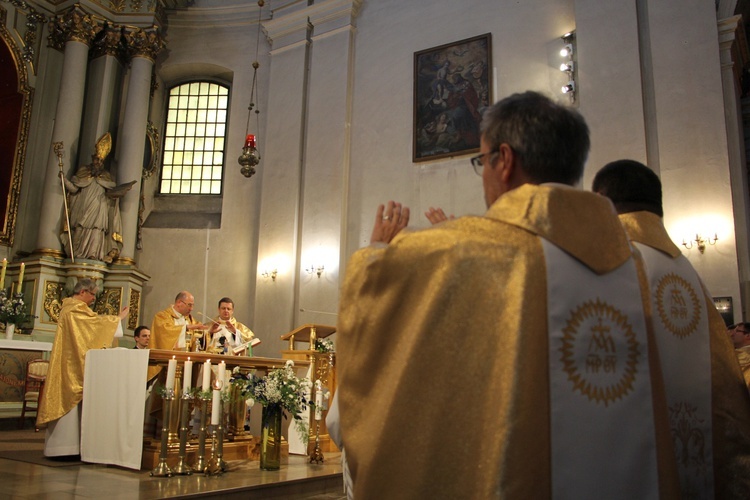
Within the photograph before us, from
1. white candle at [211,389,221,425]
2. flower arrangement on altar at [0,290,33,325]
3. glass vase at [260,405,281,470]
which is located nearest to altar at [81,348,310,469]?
white candle at [211,389,221,425]

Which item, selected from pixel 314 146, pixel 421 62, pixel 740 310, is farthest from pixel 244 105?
pixel 740 310

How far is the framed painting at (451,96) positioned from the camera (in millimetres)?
10750

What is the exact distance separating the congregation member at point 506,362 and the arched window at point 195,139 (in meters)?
12.4

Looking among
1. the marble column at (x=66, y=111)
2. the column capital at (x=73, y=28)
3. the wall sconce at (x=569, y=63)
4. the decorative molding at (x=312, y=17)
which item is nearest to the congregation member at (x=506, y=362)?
the wall sconce at (x=569, y=63)

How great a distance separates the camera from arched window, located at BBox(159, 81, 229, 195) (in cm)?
1362

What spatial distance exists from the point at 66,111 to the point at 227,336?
21.6ft

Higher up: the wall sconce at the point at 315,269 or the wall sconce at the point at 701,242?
the wall sconce at the point at 315,269

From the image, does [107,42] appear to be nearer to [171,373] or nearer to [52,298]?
[52,298]

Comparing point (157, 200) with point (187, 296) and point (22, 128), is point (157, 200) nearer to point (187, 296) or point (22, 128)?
point (22, 128)

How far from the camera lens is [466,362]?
1542 mm

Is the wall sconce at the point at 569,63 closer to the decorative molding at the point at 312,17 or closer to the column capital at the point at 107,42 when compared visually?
the decorative molding at the point at 312,17

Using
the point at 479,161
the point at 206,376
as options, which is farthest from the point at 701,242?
the point at 479,161

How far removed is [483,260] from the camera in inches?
61.9

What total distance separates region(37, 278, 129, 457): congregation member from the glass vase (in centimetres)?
193
